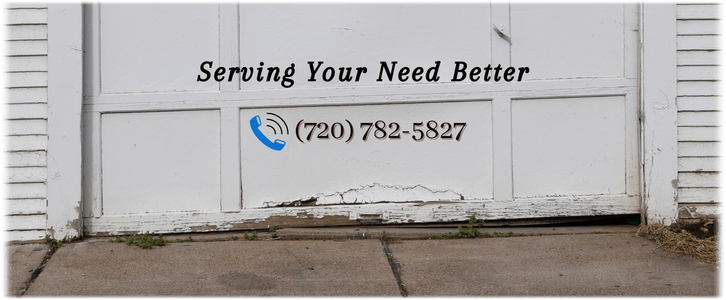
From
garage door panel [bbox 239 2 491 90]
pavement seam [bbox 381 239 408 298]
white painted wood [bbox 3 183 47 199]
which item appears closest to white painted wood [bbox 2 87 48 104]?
white painted wood [bbox 3 183 47 199]

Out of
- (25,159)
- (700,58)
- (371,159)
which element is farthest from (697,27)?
(25,159)

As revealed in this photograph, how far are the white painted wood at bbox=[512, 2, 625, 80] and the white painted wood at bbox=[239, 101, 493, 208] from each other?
455mm

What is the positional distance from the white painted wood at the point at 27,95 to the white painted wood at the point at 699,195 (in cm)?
422

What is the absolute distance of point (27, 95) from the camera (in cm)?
420

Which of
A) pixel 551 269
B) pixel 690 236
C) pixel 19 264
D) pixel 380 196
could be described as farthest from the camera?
pixel 380 196

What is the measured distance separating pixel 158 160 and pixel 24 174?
0.83 m

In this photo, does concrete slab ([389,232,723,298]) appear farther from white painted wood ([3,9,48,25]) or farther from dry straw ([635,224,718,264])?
white painted wood ([3,9,48,25])

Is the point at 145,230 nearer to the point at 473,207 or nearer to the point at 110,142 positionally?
the point at 110,142

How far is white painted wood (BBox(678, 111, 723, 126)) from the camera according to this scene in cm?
436

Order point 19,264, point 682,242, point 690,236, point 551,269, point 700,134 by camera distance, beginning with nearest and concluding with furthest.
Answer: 1. point 551,269
2. point 19,264
3. point 682,242
4. point 690,236
5. point 700,134

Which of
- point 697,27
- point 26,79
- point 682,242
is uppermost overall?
point 697,27

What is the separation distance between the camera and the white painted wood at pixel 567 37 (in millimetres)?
4418

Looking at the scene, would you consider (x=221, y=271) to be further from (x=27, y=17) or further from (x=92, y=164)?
(x=27, y=17)

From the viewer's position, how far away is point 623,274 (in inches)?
143
